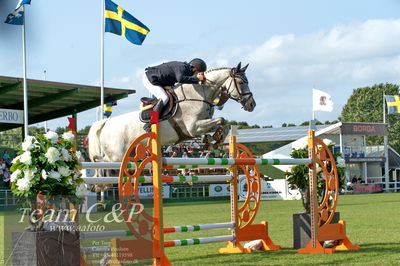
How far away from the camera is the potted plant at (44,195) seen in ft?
14.3

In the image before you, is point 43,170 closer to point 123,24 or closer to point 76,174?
point 76,174

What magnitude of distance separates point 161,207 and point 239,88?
2.78m

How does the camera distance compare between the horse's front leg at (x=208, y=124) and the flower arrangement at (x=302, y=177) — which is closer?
the horse's front leg at (x=208, y=124)

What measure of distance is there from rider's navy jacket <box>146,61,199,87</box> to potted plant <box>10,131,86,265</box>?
Result: 306cm

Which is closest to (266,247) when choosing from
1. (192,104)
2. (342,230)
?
(342,230)

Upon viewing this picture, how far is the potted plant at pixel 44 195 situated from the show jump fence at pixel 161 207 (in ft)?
2.04

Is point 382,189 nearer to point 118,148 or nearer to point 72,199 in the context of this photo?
point 118,148

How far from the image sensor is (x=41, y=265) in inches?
169

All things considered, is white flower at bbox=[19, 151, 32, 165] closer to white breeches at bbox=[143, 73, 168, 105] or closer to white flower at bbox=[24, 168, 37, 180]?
white flower at bbox=[24, 168, 37, 180]

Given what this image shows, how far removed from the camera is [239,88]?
26.0 feet

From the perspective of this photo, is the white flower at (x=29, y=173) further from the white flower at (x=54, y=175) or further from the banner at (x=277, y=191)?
the banner at (x=277, y=191)

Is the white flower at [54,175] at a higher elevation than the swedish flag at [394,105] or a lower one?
lower

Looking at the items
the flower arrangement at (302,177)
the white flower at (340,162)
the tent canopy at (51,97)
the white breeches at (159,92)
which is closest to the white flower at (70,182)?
the white breeches at (159,92)

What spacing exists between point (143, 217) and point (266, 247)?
2.38 m
